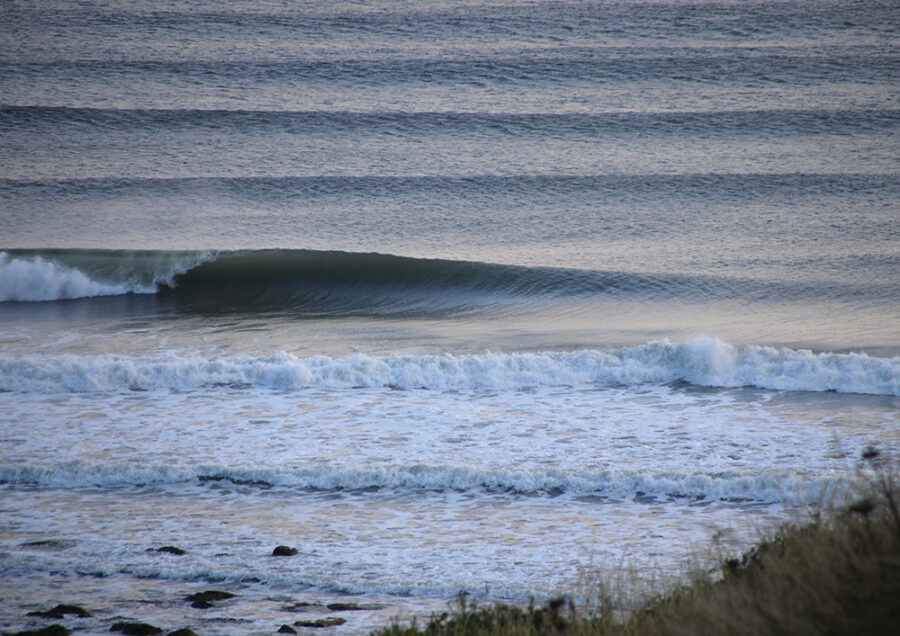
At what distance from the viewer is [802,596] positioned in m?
2.99

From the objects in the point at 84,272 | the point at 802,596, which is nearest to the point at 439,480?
the point at 802,596

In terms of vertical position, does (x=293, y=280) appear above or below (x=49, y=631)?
above

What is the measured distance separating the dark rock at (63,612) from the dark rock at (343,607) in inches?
62.4

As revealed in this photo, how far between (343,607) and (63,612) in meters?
1.83

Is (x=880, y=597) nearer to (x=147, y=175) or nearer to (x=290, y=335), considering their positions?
(x=290, y=335)

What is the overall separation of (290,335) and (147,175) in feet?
33.6

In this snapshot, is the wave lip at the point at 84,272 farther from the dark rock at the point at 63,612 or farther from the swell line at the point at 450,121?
the dark rock at the point at 63,612

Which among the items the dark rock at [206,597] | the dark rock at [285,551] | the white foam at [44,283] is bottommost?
the dark rock at [206,597]

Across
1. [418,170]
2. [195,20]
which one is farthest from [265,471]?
[195,20]

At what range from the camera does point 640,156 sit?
21.7 m

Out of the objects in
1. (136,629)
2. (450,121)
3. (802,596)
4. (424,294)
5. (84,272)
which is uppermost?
(450,121)

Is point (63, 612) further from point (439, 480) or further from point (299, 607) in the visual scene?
point (439, 480)

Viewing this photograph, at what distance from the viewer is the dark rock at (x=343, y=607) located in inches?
211

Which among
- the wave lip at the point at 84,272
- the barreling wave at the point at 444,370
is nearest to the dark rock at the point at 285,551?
the barreling wave at the point at 444,370
